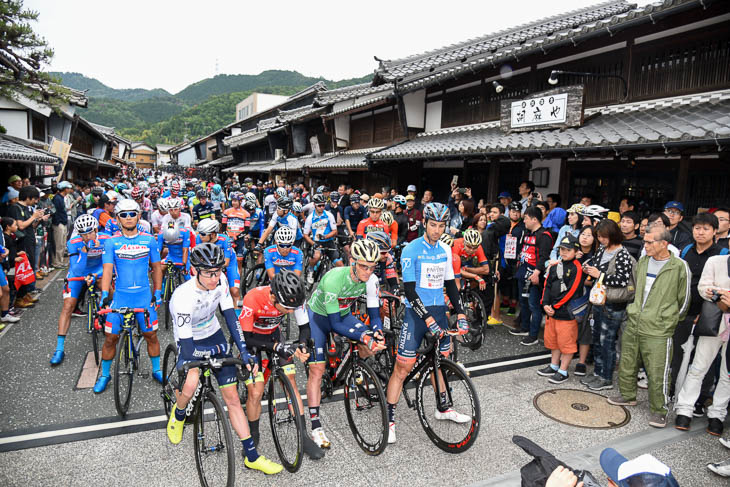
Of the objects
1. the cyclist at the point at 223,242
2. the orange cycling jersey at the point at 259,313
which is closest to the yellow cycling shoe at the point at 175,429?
the orange cycling jersey at the point at 259,313

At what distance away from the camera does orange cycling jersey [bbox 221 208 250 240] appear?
9688mm

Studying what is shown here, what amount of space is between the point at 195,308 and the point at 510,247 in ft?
20.9

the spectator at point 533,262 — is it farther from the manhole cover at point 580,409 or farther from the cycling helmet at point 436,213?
the cycling helmet at point 436,213

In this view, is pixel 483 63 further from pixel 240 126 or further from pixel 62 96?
pixel 240 126

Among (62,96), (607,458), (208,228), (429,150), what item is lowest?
(607,458)

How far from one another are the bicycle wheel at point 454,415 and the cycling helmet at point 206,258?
260 cm

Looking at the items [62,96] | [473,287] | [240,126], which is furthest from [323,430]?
[240,126]

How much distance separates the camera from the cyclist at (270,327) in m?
4.02

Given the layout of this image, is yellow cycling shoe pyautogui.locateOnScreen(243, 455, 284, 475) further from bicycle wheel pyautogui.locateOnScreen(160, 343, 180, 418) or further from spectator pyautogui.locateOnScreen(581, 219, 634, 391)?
spectator pyautogui.locateOnScreen(581, 219, 634, 391)

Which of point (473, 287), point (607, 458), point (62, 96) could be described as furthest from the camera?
point (62, 96)

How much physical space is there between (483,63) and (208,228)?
850cm

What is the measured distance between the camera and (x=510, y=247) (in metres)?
A: 8.40

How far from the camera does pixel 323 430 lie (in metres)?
4.86

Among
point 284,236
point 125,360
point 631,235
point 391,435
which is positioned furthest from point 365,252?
point 631,235
